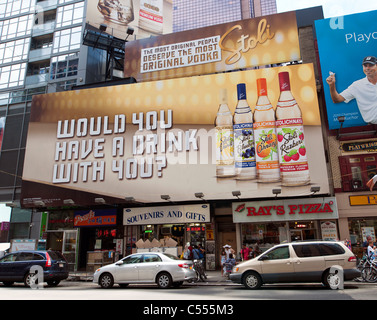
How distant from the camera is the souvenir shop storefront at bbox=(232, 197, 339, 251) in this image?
18.6 m

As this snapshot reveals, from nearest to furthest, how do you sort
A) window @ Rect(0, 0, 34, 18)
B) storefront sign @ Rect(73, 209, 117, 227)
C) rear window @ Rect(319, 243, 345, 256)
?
rear window @ Rect(319, 243, 345, 256), storefront sign @ Rect(73, 209, 117, 227), window @ Rect(0, 0, 34, 18)

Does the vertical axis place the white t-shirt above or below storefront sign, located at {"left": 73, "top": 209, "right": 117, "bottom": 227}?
above

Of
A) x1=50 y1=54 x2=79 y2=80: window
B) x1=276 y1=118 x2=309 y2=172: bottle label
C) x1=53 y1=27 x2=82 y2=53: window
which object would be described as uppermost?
x1=53 y1=27 x2=82 y2=53: window

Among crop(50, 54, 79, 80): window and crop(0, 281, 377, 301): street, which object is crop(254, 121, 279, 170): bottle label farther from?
crop(50, 54, 79, 80): window

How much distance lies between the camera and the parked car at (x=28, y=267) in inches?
527

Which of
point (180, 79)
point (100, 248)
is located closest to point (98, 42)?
point (180, 79)

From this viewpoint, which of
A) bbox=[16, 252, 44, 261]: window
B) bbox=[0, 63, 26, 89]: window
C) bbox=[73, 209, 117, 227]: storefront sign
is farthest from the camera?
bbox=[0, 63, 26, 89]: window

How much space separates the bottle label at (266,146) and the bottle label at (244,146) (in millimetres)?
304

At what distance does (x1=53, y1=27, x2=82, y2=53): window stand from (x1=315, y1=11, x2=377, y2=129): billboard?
23.7 metres

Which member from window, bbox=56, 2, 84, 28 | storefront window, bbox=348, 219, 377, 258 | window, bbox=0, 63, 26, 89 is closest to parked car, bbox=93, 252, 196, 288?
storefront window, bbox=348, 219, 377, 258

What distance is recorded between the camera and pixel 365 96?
19516mm

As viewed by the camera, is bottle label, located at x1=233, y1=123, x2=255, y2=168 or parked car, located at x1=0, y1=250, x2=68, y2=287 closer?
parked car, located at x1=0, y1=250, x2=68, y2=287

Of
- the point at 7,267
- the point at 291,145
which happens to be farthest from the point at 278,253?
the point at 7,267

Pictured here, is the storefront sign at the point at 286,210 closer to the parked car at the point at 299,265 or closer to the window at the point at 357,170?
the window at the point at 357,170
